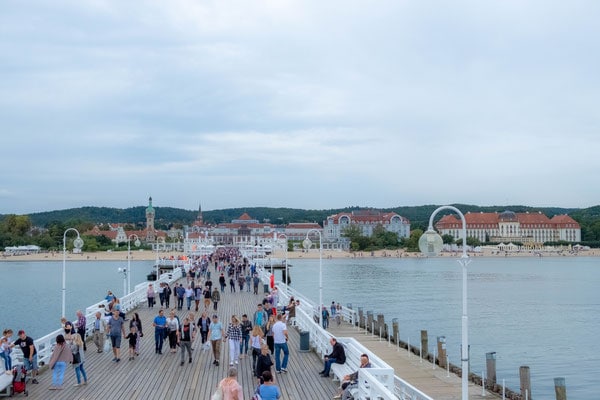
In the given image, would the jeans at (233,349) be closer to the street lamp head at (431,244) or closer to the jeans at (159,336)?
the jeans at (159,336)

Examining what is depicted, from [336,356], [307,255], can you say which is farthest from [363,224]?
[336,356]

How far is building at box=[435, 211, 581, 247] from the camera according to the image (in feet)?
607

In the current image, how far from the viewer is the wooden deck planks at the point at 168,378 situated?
39.5ft

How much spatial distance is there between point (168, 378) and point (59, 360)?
7.02ft

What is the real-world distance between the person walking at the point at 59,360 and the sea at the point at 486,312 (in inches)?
672

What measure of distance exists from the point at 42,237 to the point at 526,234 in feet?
414

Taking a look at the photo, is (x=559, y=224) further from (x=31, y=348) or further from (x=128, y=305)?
(x=31, y=348)

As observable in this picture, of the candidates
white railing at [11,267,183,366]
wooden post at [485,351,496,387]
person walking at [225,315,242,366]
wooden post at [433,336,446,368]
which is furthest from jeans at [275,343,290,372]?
wooden post at [433,336,446,368]

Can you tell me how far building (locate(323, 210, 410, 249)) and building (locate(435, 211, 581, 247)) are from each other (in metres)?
10.1

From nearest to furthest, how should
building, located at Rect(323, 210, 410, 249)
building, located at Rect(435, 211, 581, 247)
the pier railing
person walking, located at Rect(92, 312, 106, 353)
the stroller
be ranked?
the pier railing
the stroller
person walking, located at Rect(92, 312, 106, 353)
building, located at Rect(323, 210, 410, 249)
building, located at Rect(435, 211, 581, 247)

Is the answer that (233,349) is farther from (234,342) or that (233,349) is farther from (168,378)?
(168,378)

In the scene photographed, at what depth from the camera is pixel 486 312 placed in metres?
48.7

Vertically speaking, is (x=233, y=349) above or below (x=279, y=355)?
above

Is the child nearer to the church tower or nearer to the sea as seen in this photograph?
the sea
